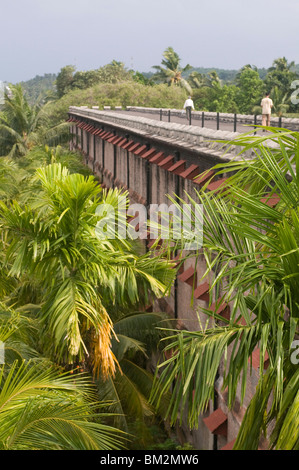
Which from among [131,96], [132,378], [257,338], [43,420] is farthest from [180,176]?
[131,96]

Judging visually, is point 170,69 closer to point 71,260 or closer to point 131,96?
point 131,96

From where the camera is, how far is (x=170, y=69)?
112 m

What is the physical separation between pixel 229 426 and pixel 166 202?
829 centimetres

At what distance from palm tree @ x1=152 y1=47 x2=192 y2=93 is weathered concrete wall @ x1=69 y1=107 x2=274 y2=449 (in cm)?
7782

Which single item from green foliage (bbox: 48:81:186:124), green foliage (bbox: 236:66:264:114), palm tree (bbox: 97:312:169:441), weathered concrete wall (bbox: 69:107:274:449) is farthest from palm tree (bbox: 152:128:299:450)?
green foliage (bbox: 236:66:264:114)

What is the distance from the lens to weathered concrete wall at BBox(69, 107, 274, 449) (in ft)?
47.4

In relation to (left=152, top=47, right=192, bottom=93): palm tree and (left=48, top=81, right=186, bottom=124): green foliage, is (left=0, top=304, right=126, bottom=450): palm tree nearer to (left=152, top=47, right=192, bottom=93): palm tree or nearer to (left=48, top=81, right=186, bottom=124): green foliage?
(left=48, top=81, right=186, bottom=124): green foliage

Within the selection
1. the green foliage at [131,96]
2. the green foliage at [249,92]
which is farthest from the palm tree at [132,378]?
the green foliage at [249,92]

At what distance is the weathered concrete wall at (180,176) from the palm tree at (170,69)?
77.8 metres

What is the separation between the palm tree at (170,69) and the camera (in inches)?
4306

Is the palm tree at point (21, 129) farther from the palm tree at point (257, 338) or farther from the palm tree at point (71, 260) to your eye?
the palm tree at point (257, 338)

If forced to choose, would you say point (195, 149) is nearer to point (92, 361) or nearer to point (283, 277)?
point (92, 361)

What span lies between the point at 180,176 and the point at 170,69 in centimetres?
9733
